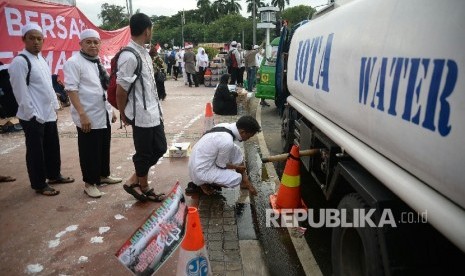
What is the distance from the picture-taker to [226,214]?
385 centimetres

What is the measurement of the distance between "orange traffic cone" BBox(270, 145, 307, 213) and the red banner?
430 cm

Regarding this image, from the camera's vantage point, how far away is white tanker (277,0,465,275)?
1441mm

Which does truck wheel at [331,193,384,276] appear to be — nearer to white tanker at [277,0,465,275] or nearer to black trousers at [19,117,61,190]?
white tanker at [277,0,465,275]

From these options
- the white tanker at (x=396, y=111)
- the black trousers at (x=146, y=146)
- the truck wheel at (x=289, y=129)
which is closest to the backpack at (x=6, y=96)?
the black trousers at (x=146, y=146)

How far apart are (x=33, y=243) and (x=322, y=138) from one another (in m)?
2.99

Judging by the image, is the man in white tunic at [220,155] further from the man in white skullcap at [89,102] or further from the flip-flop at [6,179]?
the flip-flop at [6,179]

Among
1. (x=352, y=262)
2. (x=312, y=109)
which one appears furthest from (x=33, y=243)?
(x=312, y=109)

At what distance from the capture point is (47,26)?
585cm

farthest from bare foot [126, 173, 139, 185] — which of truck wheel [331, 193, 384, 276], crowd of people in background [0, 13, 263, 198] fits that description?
truck wheel [331, 193, 384, 276]

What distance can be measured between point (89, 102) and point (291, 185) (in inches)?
99.9

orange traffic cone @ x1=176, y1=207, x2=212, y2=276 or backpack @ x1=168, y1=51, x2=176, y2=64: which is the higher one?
backpack @ x1=168, y1=51, x2=176, y2=64

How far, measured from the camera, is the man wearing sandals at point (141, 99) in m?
3.57

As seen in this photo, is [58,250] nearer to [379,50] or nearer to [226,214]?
[226,214]

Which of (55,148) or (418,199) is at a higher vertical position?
(418,199)
